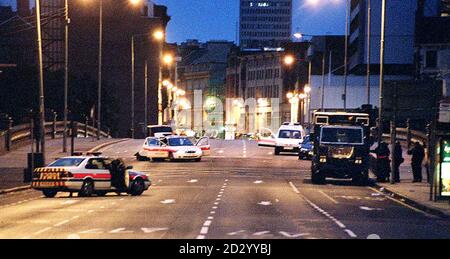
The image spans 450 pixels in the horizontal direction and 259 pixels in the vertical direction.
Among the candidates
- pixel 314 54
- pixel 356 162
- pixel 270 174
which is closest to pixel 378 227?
pixel 356 162

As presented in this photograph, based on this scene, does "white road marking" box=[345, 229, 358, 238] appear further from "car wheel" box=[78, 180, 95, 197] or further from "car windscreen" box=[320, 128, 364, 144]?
"car windscreen" box=[320, 128, 364, 144]

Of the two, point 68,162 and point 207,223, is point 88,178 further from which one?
point 207,223

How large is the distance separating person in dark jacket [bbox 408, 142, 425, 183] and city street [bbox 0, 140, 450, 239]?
283 cm

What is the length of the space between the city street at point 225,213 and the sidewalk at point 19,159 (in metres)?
4.80

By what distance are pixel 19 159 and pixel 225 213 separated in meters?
35.0

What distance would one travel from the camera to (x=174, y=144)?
64.6 m

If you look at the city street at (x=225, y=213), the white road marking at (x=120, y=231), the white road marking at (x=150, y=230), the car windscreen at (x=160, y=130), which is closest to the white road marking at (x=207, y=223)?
the city street at (x=225, y=213)

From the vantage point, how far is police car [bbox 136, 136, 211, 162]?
64250 mm

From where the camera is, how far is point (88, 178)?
3662 cm

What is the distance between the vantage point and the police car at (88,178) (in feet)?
118
